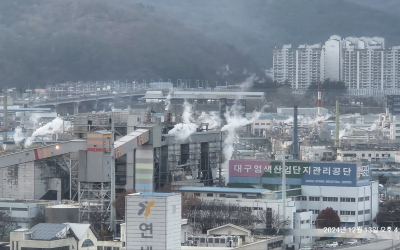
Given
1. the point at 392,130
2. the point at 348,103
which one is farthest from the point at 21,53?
the point at 392,130

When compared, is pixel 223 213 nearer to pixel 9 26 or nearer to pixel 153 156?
pixel 153 156

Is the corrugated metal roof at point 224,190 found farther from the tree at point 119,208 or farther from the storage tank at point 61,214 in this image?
the storage tank at point 61,214

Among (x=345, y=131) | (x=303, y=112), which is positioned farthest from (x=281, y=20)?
(x=345, y=131)

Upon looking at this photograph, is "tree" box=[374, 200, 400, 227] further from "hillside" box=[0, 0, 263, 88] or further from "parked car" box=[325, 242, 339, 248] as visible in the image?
"hillside" box=[0, 0, 263, 88]

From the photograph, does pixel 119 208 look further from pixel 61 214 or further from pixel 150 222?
pixel 150 222

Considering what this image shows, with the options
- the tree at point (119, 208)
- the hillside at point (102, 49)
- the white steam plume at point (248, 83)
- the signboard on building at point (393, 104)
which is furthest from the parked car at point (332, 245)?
the hillside at point (102, 49)
